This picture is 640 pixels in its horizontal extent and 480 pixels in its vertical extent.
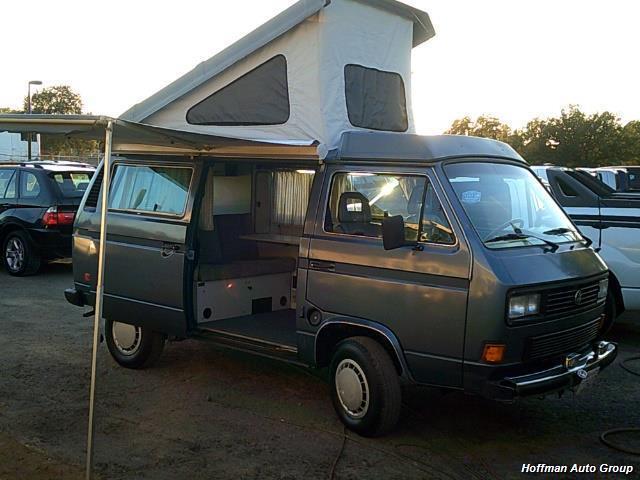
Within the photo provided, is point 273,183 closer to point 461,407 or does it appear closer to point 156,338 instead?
point 156,338

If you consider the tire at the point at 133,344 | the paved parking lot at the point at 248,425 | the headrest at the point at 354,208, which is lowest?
the paved parking lot at the point at 248,425

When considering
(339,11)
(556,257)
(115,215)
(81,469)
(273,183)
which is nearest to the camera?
(81,469)

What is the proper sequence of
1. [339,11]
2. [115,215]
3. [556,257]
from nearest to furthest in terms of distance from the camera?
[556,257] → [339,11] → [115,215]

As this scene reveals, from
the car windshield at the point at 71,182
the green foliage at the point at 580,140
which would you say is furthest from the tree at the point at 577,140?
the car windshield at the point at 71,182

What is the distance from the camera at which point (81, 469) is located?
4684 millimetres

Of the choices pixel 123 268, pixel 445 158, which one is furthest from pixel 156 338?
pixel 445 158

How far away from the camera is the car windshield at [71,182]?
12020 millimetres

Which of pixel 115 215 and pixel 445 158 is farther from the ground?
pixel 445 158

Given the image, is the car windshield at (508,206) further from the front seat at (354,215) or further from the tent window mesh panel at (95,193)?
the tent window mesh panel at (95,193)

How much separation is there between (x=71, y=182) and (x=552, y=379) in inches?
383

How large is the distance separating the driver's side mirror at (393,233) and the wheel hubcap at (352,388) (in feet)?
3.08

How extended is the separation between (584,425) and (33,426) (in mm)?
4289

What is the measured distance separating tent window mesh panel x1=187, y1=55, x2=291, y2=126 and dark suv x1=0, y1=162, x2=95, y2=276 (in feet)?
19.1

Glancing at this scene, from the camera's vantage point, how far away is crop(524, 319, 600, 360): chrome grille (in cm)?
475
